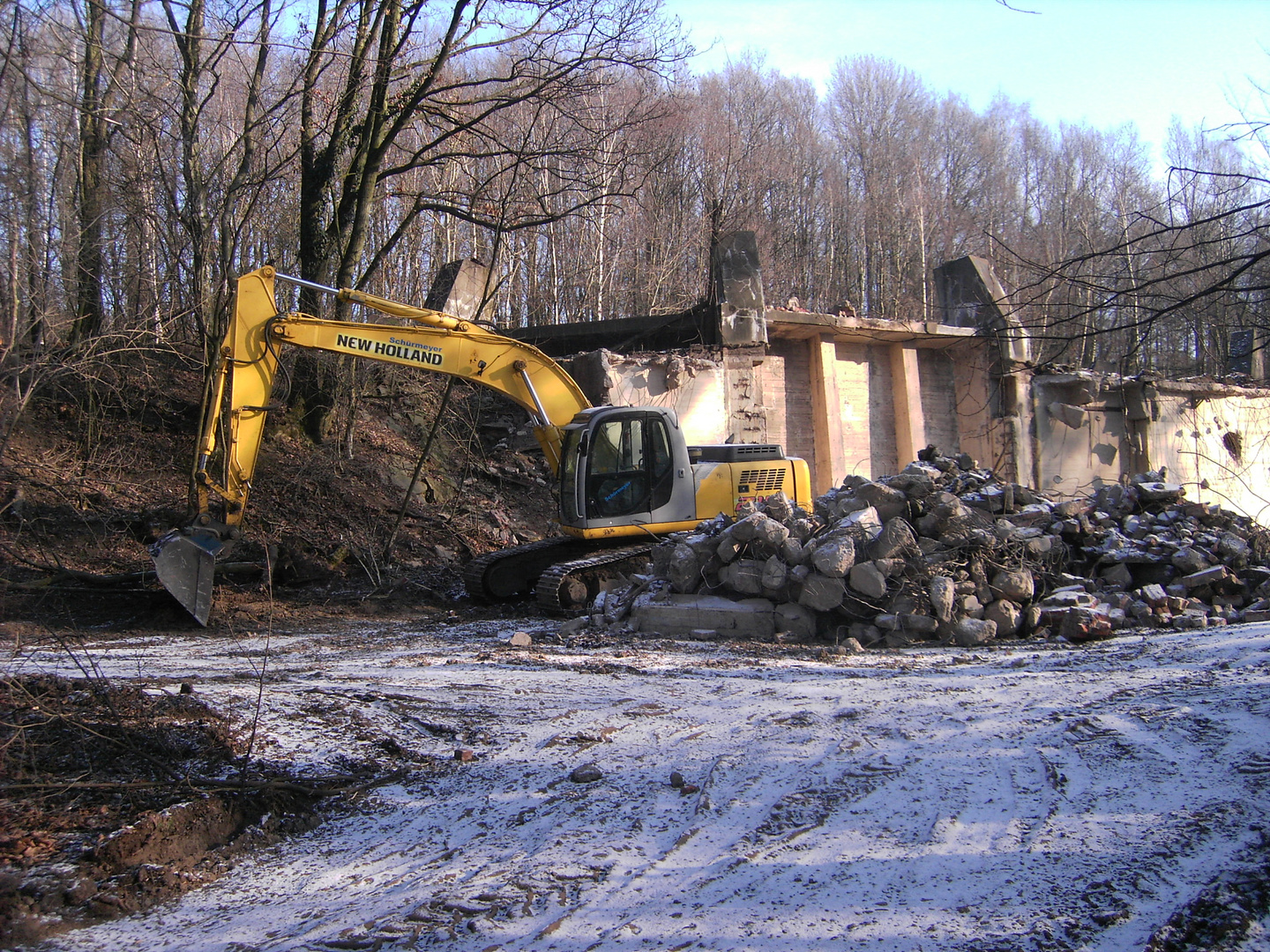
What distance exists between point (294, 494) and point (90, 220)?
421cm

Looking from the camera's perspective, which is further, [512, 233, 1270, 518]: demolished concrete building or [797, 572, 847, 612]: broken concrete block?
[512, 233, 1270, 518]: demolished concrete building

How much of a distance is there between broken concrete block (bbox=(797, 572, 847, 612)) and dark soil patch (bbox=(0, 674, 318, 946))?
4827 mm

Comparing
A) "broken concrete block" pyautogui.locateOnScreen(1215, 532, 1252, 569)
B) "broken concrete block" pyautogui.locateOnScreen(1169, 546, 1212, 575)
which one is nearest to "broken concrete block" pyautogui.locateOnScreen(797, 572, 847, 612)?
"broken concrete block" pyautogui.locateOnScreen(1169, 546, 1212, 575)

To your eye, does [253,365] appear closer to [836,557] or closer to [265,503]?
[265,503]

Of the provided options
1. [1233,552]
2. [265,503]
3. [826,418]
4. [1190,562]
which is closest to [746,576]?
[1190,562]

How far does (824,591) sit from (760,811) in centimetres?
410

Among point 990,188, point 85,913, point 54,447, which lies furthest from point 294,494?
point 990,188

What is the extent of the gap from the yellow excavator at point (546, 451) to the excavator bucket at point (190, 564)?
0.01 meters

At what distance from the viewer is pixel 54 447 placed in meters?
11.3

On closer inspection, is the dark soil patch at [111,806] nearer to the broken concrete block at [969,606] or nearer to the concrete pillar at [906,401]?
the broken concrete block at [969,606]

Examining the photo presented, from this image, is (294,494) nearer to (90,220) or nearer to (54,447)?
(54,447)

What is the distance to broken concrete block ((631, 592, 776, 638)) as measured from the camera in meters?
7.84

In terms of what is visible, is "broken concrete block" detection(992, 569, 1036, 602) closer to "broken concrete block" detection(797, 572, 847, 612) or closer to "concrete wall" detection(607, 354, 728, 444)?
"broken concrete block" detection(797, 572, 847, 612)

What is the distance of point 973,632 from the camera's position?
7.24 meters
